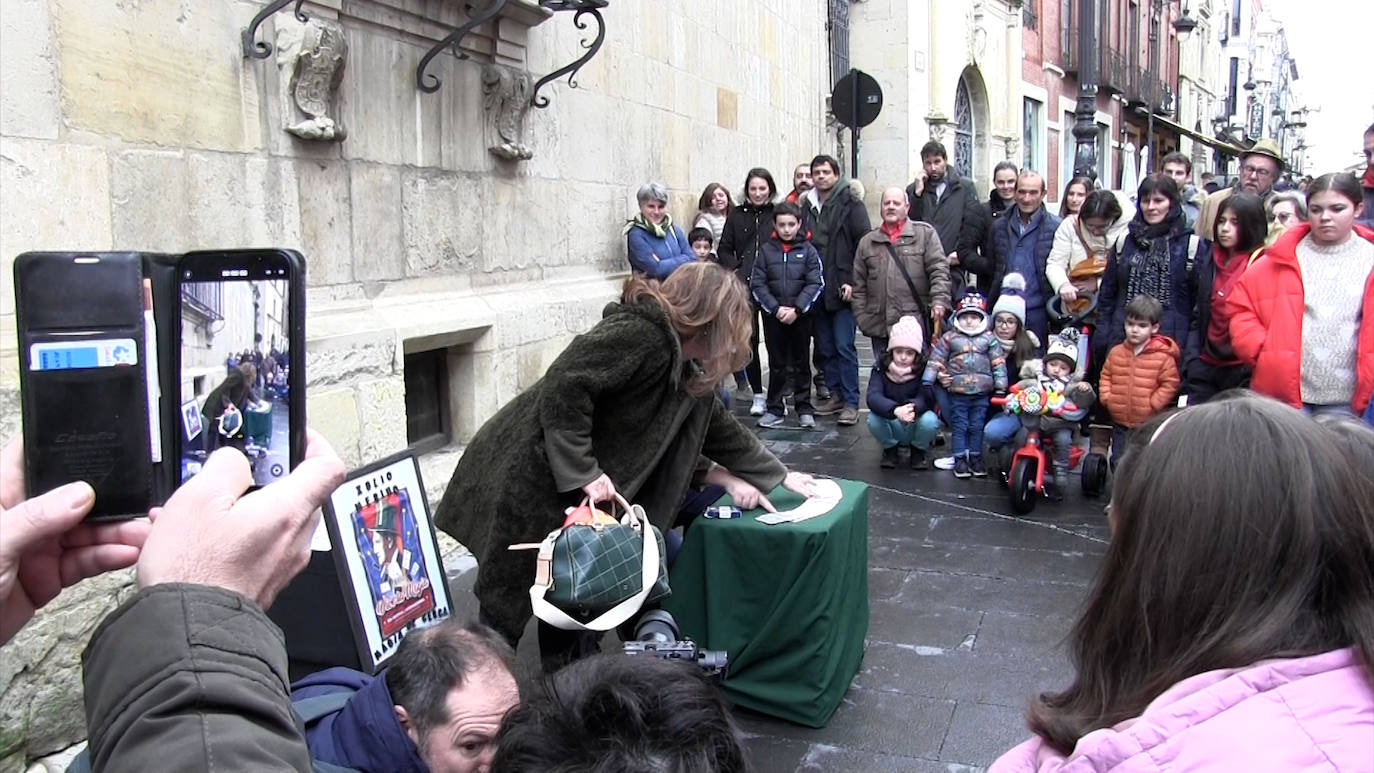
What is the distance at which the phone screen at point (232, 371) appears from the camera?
133 centimetres

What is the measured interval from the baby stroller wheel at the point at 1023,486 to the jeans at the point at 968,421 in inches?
29.7

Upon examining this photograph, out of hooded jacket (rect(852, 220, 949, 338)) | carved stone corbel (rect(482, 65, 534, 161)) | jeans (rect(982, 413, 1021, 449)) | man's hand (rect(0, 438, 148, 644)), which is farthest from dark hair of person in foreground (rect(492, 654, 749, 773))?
hooded jacket (rect(852, 220, 949, 338))

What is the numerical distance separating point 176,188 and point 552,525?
6.11 feet

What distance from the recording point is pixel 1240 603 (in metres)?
1.32

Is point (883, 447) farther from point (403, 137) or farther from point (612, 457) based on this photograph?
point (612, 457)

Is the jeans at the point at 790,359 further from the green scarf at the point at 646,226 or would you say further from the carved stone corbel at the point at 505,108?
the carved stone corbel at the point at 505,108

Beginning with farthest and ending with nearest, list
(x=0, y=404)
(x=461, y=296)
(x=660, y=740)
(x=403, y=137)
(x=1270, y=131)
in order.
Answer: (x=1270, y=131)
(x=461, y=296)
(x=403, y=137)
(x=0, y=404)
(x=660, y=740)

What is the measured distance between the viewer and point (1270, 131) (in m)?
72.8

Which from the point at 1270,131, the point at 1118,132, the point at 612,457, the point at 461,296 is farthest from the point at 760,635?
the point at 1270,131

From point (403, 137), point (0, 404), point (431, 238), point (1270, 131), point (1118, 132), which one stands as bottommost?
point (0, 404)

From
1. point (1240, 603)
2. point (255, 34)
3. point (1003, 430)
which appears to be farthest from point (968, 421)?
point (1240, 603)

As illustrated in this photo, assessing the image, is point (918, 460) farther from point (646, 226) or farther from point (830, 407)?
point (646, 226)

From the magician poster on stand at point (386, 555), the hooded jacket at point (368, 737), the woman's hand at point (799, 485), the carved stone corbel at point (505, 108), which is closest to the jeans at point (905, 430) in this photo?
the carved stone corbel at point (505, 108)

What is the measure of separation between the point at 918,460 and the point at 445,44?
3.93 metres
